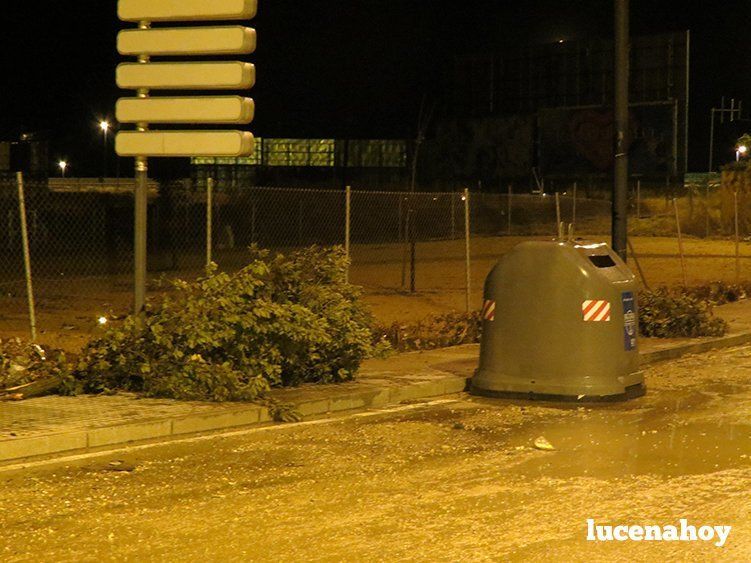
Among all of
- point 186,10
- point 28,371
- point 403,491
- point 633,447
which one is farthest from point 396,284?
point 403,491

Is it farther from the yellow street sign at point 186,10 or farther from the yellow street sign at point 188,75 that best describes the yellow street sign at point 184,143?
the yellow street sign at point 186,10

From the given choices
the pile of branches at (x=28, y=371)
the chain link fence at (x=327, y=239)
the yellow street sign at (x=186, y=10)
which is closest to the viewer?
the pile of branches at (x=28, y=371)

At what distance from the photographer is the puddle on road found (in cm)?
806

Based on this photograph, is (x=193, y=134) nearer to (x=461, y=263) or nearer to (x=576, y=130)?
(x=461, y=263)

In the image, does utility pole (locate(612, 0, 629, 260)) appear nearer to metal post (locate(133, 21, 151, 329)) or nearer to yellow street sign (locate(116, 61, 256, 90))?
yellow street sign (locate(116, 61, 256, 90))

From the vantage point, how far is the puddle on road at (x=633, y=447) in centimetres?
806

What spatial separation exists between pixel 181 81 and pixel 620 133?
6.56 metres

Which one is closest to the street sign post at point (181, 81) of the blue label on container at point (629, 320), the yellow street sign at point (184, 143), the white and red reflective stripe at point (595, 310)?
the yellow street sign at point (184, 143)

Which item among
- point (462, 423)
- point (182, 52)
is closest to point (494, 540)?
point (462, 423)

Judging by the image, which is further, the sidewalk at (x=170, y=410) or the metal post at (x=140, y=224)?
the metal post at (x=140, y=224)

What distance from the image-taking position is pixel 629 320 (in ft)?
36.7

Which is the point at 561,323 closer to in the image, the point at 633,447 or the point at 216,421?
the point at 633,447

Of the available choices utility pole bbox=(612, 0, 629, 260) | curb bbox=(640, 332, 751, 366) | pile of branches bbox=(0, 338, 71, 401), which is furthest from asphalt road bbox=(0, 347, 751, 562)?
utility pole bbox=(612, 0, 629, 260)

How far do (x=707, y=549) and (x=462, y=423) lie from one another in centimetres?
403
